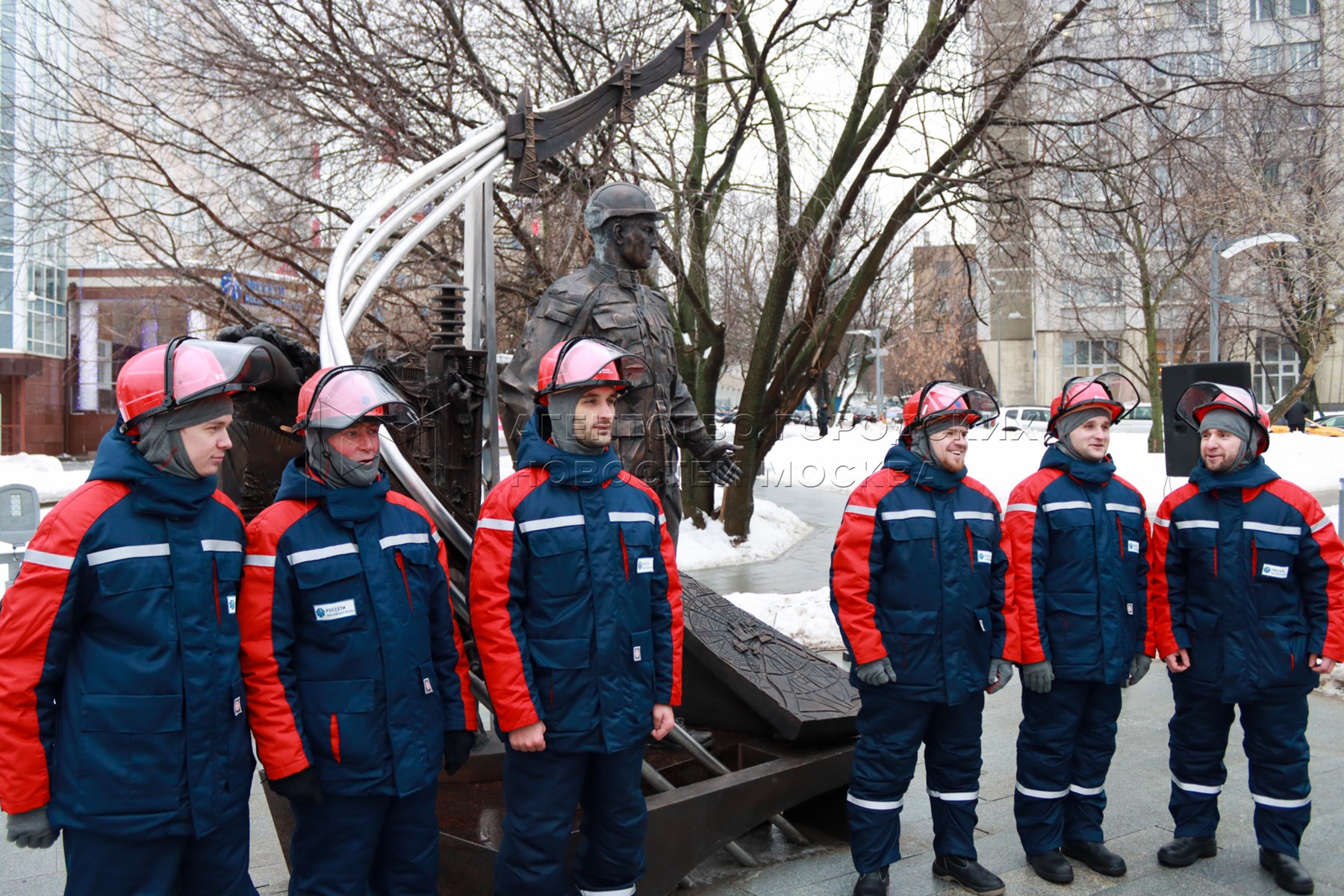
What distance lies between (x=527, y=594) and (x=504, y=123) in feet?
9.36

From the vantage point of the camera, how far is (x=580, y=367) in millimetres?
3395

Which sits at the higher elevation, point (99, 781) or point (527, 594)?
point (527, 594)

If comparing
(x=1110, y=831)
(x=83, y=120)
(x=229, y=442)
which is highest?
(x=83, y=120)

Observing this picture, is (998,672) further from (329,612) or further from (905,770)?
(329,612)

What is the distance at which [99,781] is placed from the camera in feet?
8.26

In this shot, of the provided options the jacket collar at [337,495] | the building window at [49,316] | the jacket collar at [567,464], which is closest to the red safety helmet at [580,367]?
the jacket collar at [567,464]

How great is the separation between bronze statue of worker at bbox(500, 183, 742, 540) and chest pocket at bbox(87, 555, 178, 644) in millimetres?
2050

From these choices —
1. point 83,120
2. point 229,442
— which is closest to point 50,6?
point 83,120

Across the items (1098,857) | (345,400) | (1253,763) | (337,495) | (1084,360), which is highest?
(1084,360)

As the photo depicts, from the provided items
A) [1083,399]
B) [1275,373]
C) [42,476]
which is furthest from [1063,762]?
[1275,373]

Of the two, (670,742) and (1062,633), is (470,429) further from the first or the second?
(1062,633)

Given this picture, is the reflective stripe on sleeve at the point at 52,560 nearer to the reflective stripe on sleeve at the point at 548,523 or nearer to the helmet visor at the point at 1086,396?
the reflective stripe on sleeve at the point at 548,523

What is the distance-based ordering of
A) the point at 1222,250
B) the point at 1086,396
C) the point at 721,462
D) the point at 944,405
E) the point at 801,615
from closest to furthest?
1. the point at 944,405
2. the point at 1086,396
3. the point at 721,462
4. the point at 801,615
5. the point at 1222,250

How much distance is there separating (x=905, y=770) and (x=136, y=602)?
103 inches
